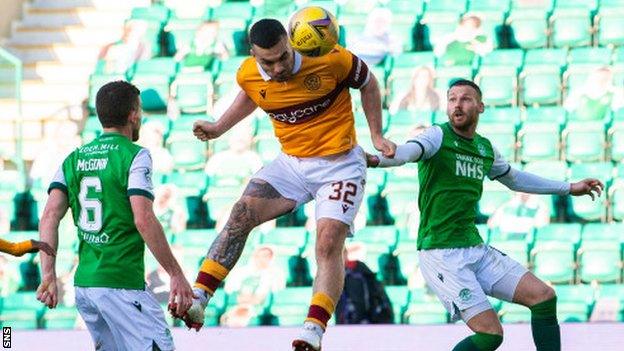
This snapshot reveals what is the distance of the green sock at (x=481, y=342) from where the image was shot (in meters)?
8.71

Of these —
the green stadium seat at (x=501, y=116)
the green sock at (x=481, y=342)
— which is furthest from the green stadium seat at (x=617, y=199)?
the green sock at (x=481, y=342)

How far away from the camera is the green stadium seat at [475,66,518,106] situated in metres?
15.1

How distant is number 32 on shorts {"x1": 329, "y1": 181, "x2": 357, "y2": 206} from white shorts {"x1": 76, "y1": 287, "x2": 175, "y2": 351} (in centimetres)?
124

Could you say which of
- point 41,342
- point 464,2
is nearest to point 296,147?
point 41,342

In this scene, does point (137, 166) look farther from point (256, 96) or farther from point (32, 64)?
point (32, 64)

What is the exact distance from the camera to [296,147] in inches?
341

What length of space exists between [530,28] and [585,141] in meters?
1.60

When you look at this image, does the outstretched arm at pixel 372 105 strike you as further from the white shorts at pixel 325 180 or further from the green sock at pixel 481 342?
the green sock at pixel 481 342

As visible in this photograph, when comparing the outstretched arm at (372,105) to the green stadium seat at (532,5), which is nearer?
the outstretched arm at (372,105)

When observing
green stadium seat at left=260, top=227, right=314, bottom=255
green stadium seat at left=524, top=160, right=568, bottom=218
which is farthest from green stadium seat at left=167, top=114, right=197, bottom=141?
green stadium seat at left=524, top=160, right=568, bottom=218

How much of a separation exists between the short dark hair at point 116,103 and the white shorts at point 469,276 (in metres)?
2.13

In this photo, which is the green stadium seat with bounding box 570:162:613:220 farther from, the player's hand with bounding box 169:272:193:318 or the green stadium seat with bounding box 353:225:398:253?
the player's hand with bounding box 169:272:193:318

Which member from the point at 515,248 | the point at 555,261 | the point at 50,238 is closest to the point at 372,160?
the point at 50,238

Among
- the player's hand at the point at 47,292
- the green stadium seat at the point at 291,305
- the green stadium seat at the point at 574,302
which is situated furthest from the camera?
the green stadium seat at the point at 291,305
